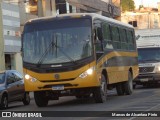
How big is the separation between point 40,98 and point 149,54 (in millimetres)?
12269

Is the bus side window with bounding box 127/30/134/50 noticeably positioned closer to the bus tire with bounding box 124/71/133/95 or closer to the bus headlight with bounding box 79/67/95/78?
the bus tire with bounding box 124/71/133/95

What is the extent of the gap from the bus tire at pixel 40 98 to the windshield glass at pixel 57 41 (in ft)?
4.47

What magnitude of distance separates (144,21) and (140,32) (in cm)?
6219

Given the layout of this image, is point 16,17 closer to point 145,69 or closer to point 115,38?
point 145,69

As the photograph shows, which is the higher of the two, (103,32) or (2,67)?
(103,32)

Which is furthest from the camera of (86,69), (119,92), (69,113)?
(119,92)

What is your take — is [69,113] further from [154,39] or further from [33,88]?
[154,39]

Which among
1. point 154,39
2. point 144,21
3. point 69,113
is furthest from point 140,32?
point 144,21

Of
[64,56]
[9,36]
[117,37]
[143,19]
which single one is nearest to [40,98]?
[64,56]

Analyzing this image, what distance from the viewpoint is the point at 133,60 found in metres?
25.6

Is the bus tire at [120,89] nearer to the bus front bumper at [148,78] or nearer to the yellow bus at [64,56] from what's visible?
the yellow bus at [64,56]

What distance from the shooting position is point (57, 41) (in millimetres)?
18125

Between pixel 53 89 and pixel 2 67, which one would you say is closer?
pixel 53 89

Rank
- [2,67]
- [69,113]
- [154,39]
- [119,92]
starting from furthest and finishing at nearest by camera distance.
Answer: [2,67] < [154,39] < [119,92] < [69,113]
